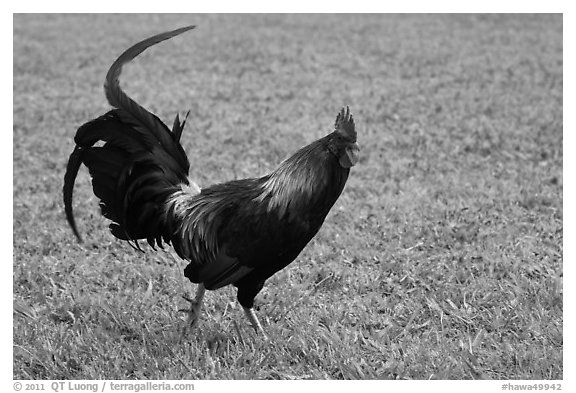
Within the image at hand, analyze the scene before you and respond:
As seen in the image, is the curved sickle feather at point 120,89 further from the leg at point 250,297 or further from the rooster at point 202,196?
the leg at point 250,297

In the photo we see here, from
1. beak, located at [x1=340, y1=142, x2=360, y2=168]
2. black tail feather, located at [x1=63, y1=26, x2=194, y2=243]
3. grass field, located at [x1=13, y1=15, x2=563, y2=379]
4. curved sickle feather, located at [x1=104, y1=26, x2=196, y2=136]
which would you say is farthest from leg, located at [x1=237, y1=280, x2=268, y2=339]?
curved sickle feather, located at [x1=104, y1=26, x2=196, y2=136]

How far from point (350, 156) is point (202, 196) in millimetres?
1030

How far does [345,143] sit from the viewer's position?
136 inches

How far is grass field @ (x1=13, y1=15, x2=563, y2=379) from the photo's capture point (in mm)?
4074

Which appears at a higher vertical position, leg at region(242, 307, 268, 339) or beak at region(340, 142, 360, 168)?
beak at region(340, 142, 360, 168)

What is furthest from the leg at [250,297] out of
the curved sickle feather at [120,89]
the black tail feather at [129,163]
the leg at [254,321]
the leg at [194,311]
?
the curved sickle feather at [120,89]

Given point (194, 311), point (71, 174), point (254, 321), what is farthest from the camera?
point (254, 321)

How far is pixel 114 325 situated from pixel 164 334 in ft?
1.29

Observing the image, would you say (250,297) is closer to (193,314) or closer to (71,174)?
(193,314)

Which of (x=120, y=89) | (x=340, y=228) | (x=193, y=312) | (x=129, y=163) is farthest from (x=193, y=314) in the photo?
(x=340, y=228)

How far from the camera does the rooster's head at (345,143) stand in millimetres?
3449

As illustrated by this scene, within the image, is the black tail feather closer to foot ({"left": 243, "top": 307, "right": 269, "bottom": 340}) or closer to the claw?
the claw
